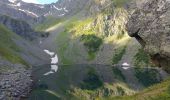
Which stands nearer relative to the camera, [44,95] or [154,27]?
[154,27]

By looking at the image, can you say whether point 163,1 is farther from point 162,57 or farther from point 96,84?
point 96,84

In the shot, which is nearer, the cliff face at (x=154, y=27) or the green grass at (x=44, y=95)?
the cliff face at (x=154, y=27)

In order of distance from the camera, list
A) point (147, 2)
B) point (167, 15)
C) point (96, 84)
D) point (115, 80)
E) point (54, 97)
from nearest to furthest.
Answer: point (167, 15) < point (147, 2) < point (54, 97) < point (96, 84) < point (115, 80)

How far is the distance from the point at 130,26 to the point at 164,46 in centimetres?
476

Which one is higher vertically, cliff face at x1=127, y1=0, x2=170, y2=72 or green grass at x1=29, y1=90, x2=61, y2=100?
cliff face at x1=127, y1=0, x2=170, y2=72

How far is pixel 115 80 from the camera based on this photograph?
170m

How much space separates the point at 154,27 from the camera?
3347cm

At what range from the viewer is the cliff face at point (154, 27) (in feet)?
107

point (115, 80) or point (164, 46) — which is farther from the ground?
point (164, 46)

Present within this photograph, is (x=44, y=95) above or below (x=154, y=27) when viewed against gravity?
below

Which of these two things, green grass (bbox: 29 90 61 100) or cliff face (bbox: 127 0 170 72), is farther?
green grass (bbox: 29 90 61 100)

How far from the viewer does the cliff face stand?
32.7 m

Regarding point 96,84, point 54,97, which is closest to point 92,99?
point 54,97

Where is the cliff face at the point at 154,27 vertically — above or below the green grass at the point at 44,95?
above
